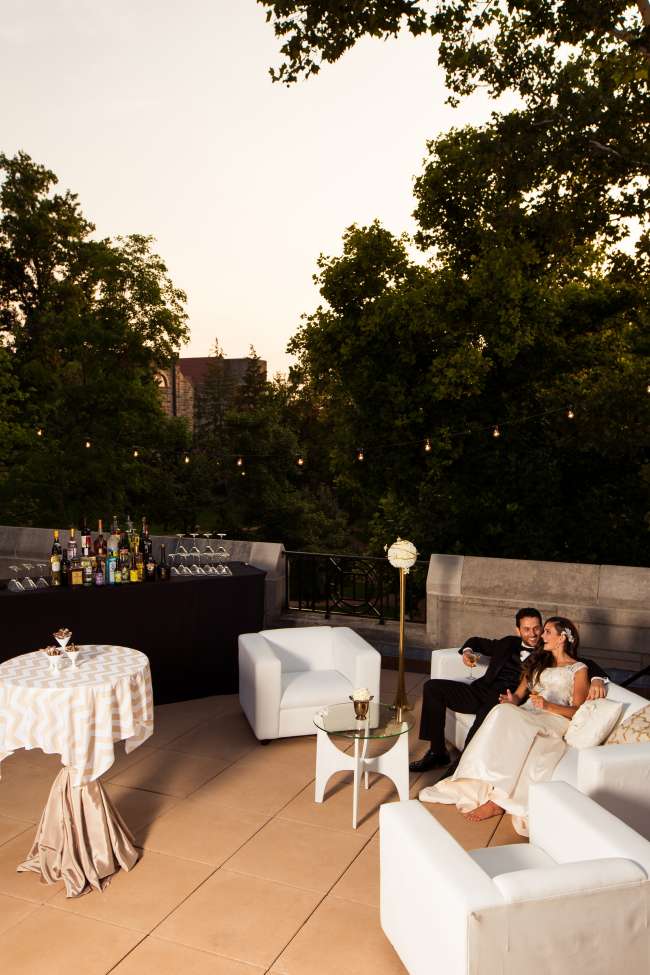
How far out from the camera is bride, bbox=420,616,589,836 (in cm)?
394

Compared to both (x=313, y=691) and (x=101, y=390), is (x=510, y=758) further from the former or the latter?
(x=101, y=390)

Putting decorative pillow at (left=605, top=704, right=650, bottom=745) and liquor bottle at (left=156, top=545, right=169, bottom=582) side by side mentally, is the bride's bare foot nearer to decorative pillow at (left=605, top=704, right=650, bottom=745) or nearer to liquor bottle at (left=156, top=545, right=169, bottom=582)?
decorative pillow at (left=605, top=704, right=650, bottom=745)

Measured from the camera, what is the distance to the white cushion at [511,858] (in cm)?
289

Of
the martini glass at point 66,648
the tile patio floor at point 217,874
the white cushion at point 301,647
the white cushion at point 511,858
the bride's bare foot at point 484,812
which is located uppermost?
the martini glass at point 66,648

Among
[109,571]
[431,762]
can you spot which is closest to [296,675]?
[431,762]

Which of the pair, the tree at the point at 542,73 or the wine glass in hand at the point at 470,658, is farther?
the tree at the point at 542,73

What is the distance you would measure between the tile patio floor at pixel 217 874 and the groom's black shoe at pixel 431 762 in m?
0.07

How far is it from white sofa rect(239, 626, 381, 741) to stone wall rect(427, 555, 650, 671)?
189 cm

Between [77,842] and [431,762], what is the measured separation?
2.15 m

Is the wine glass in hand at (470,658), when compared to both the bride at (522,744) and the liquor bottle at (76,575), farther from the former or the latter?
the liquor bottle at (76,575)

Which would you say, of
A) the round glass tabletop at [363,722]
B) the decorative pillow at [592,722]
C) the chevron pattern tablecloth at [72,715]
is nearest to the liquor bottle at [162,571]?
the round glass tabletop at [363,722]

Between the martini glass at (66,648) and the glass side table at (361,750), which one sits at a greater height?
the martini glass at (66,648)

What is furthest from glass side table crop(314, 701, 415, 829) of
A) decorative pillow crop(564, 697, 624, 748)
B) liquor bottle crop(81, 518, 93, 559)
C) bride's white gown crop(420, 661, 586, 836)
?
liquor bottle crop(81, 518, 93, 559)

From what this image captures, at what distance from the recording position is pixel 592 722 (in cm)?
379
